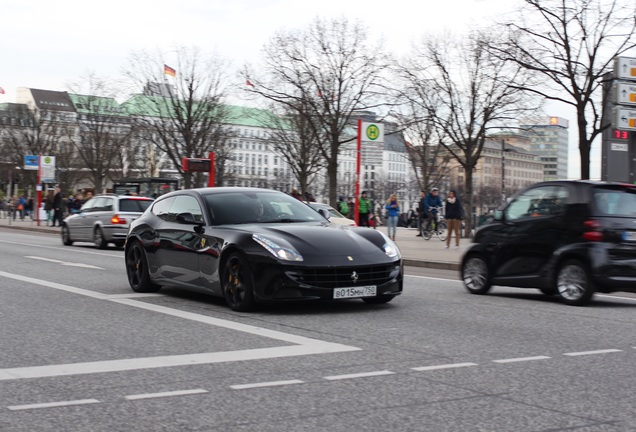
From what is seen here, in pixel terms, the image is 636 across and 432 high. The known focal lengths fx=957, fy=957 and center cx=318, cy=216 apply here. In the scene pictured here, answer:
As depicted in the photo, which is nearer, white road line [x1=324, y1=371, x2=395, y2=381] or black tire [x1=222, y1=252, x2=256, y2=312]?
white road line [x1=324, y1=371, x2=395, y2=381]

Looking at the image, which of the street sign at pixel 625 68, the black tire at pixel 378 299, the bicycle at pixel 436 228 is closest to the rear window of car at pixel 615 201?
the black tire at pixel 378 299

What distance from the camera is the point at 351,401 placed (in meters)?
5.55

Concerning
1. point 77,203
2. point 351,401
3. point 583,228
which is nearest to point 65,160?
point 77,203

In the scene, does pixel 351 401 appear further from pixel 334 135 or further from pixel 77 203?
pixel 77 203

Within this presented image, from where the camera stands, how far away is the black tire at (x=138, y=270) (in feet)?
40.3

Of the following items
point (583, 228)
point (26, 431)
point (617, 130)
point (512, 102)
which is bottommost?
point (26, 431)

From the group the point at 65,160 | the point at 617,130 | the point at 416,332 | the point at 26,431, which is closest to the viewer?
the point at 26,431

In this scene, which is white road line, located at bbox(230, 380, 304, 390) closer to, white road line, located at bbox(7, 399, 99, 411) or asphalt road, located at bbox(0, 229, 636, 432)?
asphalt road, located at bbox(0, 229, 636, 432)

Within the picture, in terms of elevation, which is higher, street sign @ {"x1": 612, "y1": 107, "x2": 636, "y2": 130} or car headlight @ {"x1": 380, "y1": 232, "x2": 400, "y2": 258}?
street sign @ {"x1": 612, "y1": 107, "x2": 636, "y2": 130}

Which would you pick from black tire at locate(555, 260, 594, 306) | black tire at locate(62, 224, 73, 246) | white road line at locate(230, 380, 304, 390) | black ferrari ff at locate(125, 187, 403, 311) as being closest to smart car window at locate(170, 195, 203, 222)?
black ferrari ff at locate(125, 187, 403, 311)

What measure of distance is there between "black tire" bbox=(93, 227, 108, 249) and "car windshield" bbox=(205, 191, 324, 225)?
15353 millimetres

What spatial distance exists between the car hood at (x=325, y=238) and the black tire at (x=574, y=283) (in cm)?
259

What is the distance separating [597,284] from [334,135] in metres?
30.1

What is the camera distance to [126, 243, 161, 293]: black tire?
40.3 ft
